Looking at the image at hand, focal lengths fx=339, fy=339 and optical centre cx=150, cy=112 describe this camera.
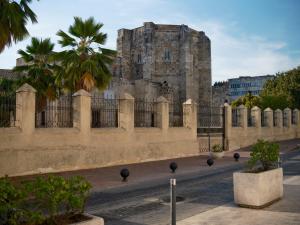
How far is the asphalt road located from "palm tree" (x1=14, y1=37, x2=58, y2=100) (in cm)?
942

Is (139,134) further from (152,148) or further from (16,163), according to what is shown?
(16,163)

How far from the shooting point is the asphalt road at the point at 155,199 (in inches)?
310

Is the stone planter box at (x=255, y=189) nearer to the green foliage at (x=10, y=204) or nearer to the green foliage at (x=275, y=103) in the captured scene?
the green foliage at (x=10, y=204)

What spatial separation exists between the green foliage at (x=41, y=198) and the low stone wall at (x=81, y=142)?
9.94 meters

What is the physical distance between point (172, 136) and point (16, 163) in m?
10.5

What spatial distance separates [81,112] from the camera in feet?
53.7

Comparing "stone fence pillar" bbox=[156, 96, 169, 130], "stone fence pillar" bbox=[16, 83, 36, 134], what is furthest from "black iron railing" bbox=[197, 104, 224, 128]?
"stone fence pillar" bbox=[16, 83, 36, 134]

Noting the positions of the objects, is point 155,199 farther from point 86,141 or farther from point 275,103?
point 275,103

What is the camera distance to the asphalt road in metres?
7.88

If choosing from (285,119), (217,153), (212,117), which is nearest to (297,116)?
(285,119)

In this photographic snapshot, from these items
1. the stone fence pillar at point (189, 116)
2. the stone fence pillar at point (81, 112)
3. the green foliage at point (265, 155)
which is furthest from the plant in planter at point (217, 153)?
the green foliage at point (265, 155)

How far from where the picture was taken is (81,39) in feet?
61.8

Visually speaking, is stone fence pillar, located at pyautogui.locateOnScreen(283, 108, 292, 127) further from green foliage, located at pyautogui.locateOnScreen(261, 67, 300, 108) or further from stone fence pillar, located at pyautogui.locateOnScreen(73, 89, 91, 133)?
stone fence pillar, located at pyautogui.locateOnScreen(73, 89, 91, 133)

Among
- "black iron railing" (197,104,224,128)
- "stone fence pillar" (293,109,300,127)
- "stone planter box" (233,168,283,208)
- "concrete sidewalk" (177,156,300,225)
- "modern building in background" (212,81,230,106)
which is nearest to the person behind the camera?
"concrete sidewalk" (177,156,300,225)
